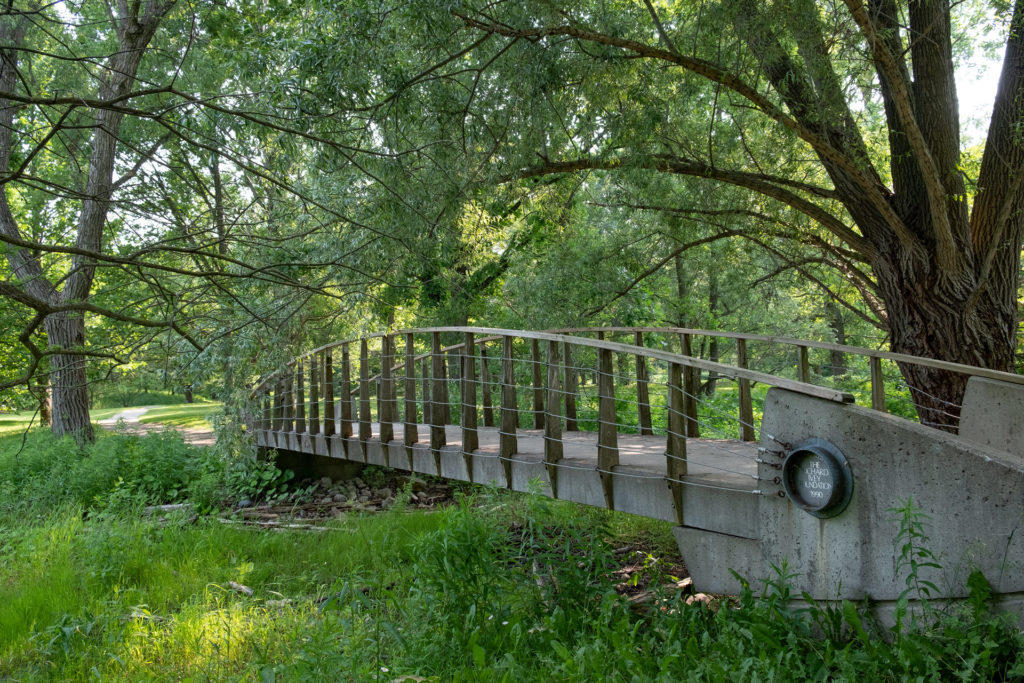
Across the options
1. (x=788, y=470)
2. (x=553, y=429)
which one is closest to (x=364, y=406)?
(x=553, y=429)

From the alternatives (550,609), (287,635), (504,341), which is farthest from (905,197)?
(287,635)

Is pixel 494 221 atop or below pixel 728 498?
atop

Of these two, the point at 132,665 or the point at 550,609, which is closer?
the point at 132,665

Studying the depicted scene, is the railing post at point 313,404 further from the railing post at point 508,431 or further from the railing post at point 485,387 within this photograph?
the railing post at point 508,431

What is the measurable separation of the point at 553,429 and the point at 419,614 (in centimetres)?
168

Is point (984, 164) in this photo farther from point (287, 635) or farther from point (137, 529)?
point (137, 529)

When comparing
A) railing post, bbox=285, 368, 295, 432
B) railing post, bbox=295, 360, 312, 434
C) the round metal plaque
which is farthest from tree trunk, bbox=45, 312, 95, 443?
the round metal plaque

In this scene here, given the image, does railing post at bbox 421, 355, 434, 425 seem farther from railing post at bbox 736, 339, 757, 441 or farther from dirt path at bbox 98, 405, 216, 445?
dirt path at bbox 98, 405, 216, 445

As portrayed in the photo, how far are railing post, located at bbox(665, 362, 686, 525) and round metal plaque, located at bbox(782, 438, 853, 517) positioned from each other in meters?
0.76

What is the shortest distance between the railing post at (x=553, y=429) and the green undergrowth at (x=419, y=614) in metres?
0.26

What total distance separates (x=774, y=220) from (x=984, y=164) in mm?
1929

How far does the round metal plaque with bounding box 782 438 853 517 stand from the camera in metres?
4.04

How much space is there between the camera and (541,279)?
32.4ft

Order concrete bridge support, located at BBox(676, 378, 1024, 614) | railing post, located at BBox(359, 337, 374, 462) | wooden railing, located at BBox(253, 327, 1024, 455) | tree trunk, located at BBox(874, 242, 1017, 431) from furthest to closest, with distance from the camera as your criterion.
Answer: railing post, located at BBox(359, 337, 374, 462) < tree trunk, located at BBox(874, 242, 1017, 431) < wooden railing, located at BBox(253, 327, 1024, 455) < concrete bridge support, located at BBox(676, 378, 1024, 614)
